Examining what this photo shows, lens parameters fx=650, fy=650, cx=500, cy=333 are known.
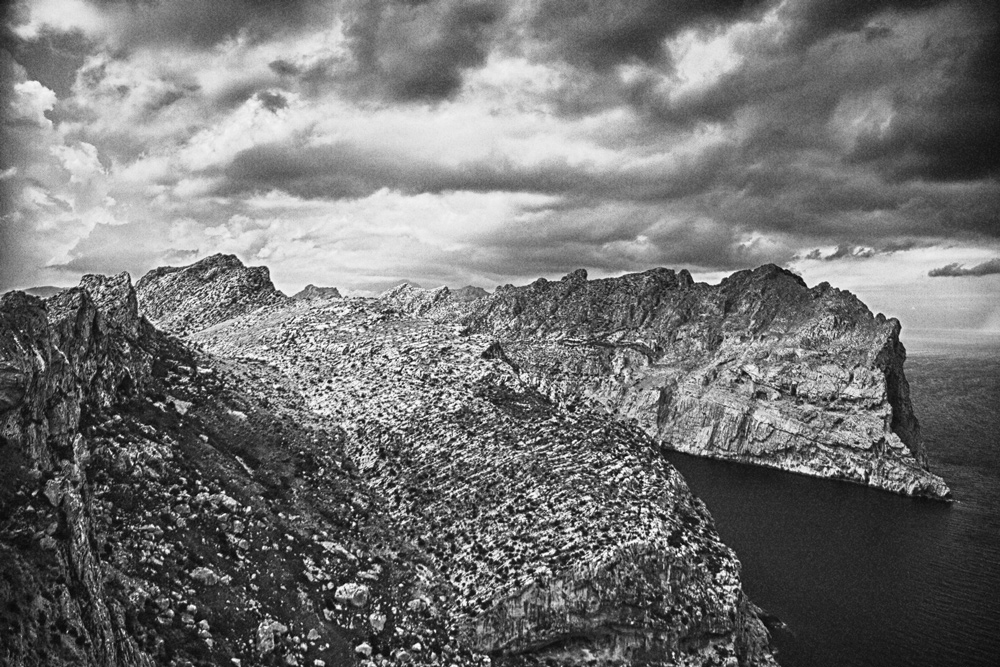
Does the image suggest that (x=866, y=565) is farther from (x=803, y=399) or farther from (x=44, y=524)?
(x=44, y=524)

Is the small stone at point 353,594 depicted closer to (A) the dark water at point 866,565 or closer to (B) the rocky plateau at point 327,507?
(B) the rocky plateau at point 327,507

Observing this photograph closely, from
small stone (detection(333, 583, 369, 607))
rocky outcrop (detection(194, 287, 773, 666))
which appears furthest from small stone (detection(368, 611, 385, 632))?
rocky outcrop (detection(194, 287, 773, 666))

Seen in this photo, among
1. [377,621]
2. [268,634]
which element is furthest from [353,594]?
[268,634]

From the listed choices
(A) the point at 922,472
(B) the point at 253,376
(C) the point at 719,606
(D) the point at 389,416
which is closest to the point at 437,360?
(D) the point at 389,416

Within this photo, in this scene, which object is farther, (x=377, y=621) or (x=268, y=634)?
(x=377, y=621)

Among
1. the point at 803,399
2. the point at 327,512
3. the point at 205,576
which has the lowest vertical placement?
the point at 803,399

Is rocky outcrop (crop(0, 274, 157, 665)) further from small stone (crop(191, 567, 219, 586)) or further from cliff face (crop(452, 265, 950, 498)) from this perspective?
cliff face (crop(452, 265, 950, 498))

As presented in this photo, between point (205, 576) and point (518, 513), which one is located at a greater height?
point (205, 576)
